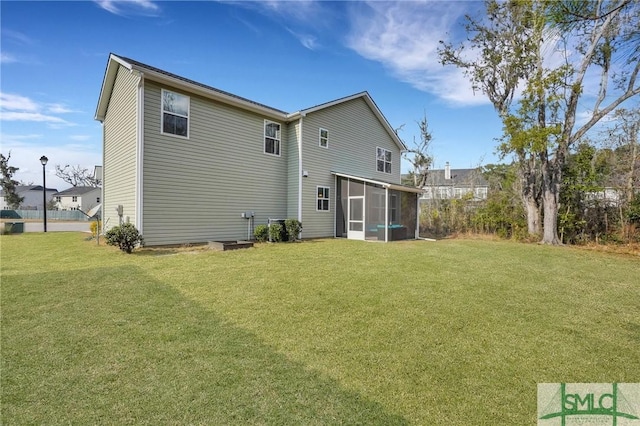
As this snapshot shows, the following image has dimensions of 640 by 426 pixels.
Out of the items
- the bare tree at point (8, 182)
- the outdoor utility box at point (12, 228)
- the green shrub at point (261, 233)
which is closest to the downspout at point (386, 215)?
the green shrub at point (261, 233)

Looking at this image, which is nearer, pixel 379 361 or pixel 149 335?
pixel 379 361

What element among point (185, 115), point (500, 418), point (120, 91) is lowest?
point (500, 418)

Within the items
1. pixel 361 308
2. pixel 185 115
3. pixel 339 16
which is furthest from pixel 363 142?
pixel 361 308

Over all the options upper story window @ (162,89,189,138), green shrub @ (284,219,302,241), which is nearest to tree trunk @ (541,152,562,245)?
green shrub @ (284,219,302,241)

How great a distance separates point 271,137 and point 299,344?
11034mm

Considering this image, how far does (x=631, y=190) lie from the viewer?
11.7 metres

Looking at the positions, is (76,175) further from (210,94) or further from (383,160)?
(383,160)

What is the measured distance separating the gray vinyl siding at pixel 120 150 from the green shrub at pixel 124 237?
1314mm

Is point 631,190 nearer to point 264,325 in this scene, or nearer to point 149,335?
point 264,325

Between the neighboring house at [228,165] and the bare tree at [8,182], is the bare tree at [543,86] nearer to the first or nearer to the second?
the neighboring house at [228,165]

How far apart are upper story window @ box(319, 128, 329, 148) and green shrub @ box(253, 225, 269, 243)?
4911 mm

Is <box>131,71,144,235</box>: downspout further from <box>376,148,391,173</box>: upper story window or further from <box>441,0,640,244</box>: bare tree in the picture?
<box>441,0,640,244</box>: bare tree

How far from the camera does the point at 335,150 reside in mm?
14820

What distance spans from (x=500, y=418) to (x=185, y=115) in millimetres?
11049
